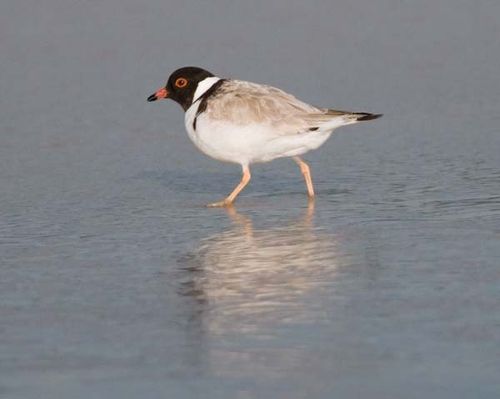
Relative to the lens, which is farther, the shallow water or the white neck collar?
the white neck collar

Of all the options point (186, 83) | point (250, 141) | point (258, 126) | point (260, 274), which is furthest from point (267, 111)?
point (260, 274)

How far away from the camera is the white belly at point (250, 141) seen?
9.12 meters

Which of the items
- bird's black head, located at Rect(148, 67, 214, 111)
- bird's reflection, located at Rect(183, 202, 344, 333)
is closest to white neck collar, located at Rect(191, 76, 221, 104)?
bird's black head, located at Rect(148, 67, 214, 111)

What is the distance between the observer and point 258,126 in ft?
30.1

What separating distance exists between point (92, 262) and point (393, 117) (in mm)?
5135

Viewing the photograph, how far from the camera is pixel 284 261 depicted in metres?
6.66

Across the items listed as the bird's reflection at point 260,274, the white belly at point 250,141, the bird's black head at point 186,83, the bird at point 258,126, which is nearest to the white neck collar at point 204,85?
the bird's black head at point 186,83

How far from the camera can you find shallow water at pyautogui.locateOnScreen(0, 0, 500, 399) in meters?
4.80

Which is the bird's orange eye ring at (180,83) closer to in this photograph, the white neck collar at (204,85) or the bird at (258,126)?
the white neck collar at (204,85)

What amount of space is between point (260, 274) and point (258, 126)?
296cm

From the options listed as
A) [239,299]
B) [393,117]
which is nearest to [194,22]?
[393,117]

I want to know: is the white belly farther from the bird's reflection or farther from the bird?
the bird's reflection

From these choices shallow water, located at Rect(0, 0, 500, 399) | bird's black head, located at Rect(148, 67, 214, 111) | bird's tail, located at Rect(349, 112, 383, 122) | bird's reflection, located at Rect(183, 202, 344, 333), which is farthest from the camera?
bird's black head, located at Rect(148, 67, 214, 111)

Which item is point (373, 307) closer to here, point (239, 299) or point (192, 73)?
point (239, 299)
